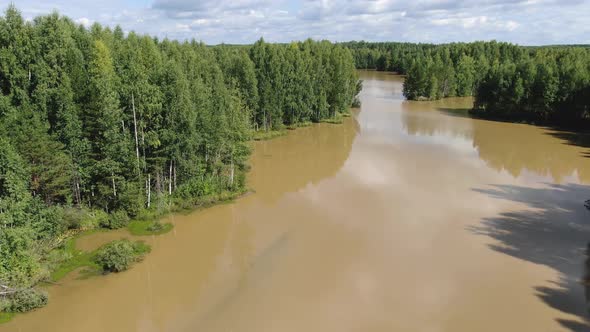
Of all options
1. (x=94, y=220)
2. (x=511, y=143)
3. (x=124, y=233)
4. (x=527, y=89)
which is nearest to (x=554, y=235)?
(x=124, y=233)

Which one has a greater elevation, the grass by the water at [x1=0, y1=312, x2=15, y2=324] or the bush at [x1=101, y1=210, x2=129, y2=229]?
the bush at [x1=101, y1=210, x2=129, y2=229]

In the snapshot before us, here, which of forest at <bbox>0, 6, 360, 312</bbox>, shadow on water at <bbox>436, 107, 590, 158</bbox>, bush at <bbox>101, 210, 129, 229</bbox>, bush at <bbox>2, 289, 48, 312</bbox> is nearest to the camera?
bush at <bbox>2, 289, 48, 312</bbox>

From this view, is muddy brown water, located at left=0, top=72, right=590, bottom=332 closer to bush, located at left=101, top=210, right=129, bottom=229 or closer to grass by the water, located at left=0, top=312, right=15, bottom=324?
grass by the water, located at left=0, top=312, right=15, bottom=324

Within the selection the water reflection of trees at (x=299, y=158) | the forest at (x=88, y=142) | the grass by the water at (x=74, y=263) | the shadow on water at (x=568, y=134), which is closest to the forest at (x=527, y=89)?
the shadow on water at (x=568, y=134)

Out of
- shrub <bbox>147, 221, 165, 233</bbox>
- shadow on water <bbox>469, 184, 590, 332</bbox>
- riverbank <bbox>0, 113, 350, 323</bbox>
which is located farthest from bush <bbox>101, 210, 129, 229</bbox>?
shadow on water <bbox>469, 184, 590, 332</bbox>

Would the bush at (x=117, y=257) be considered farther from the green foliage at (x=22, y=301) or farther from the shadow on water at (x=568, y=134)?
the shadow on water at (x=568, y=134)

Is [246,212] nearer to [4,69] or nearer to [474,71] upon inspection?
[4,69]

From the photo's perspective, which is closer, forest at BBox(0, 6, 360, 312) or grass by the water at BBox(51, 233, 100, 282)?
forest at BBox(0, 6, 360, 312)

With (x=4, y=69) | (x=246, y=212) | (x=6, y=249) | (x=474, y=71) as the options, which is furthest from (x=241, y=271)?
(x=474, y=71)
